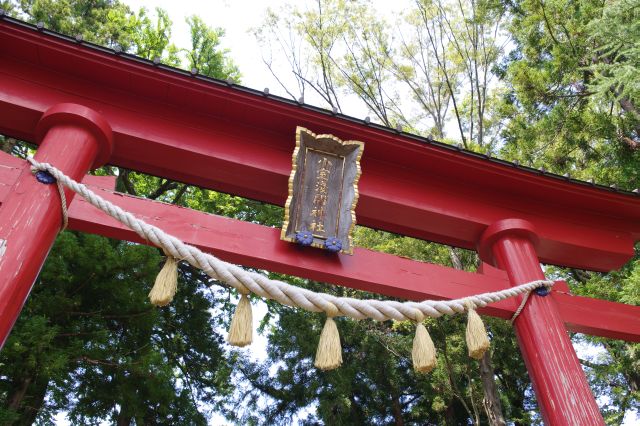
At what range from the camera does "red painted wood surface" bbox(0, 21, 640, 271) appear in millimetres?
3322

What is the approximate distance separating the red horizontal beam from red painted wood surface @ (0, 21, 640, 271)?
0.54 meters

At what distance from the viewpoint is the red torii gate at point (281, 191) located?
2951 mm

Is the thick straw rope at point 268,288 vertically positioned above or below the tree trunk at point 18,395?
above

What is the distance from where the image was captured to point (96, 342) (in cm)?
566

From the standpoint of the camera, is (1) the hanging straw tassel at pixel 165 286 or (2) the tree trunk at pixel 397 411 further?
(2) the tree trunk at pixel 397 411

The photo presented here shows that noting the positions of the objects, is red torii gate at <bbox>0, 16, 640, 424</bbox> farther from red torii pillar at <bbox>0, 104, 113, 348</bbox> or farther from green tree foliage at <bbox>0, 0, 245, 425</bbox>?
green tree foliage at <bbox>0, 0, 245, 425</bbox>

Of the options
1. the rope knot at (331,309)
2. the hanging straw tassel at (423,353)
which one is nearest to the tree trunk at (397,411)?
the hanging straw tassel at (423,353)

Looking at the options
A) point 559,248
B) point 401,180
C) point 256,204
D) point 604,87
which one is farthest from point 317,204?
point 256,204

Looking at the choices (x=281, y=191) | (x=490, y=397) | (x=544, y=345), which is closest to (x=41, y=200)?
(x=281, y=191)

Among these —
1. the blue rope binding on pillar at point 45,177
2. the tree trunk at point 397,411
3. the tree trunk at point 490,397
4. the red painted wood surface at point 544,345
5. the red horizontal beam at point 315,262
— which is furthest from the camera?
the tree trunk at point 397,411

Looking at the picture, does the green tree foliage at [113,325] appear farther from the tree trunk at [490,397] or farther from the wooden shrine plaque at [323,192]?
Result: the tree trunk at [490,397]

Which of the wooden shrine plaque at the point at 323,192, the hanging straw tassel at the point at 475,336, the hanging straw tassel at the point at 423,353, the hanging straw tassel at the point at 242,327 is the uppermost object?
the wooden shrine plaque at the point at 323,192

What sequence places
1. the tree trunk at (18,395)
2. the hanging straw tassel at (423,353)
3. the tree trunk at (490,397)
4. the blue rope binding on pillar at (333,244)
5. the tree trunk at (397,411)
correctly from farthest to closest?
1. the tree trunk at (397,411)
2. the tree trunk at (490,397)
3. the tree trunk at (18,395)
4. the blue rope binding on pillar at (333,244)
5. the hanging straw tassel at (423,353)

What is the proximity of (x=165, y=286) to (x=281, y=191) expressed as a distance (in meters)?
1.57
